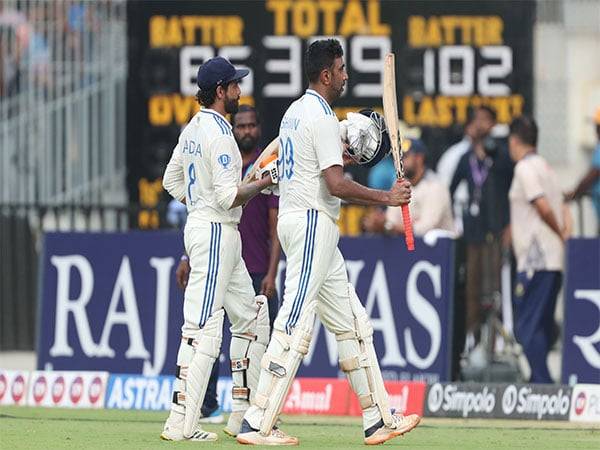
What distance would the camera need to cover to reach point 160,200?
19.6m

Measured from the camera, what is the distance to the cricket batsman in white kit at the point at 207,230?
11383mm

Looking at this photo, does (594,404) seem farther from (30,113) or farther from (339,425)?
(30,113)

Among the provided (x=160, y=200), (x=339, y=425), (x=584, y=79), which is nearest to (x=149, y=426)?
(x=339, y=425)

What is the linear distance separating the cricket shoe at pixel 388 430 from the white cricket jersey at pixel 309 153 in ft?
3.96

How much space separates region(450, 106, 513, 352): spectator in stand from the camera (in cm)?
1692

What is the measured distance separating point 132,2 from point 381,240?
4.79m

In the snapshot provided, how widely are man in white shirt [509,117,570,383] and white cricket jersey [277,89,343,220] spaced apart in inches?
187

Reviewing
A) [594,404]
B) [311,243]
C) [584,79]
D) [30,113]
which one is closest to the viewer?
[311,243]

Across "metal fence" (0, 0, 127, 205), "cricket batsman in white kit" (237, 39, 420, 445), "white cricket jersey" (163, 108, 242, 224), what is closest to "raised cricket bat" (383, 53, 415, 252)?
"cricket batsman in white kit" (237, 39, 420, 445)

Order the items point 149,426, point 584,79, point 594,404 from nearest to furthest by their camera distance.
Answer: point 149,426, point 594,404, point 584,79

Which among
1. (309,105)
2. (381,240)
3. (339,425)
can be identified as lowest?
(339,425)

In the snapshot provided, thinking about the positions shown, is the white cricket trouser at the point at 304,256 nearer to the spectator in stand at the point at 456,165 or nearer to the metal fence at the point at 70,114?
the spectator in stand at the point at 456,165

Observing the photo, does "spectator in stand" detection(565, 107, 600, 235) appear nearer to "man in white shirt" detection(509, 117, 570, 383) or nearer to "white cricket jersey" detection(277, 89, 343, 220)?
"man in white shirt" detection(509, 117, 570, 383)

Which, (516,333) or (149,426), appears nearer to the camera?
(149,426)
